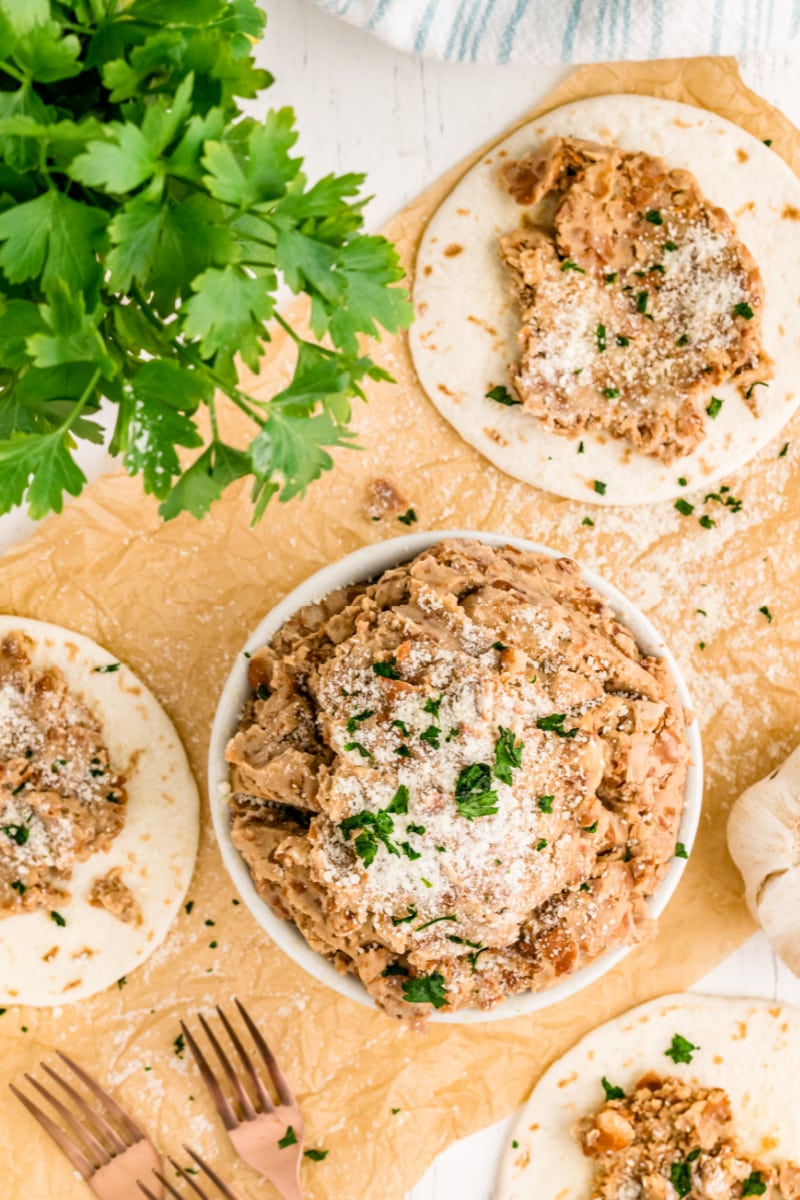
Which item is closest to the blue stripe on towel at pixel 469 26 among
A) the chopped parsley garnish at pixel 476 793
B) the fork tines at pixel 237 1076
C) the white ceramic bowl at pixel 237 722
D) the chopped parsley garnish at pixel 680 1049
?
the white ceramic bowl at pixel 237 722

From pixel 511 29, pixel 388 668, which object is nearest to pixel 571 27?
pixel 511 29

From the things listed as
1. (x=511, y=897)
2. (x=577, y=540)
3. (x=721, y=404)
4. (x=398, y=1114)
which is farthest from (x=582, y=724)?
(x=398, y=1114)

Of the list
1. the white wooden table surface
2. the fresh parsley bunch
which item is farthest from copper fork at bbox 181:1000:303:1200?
the fresh parsley bunch

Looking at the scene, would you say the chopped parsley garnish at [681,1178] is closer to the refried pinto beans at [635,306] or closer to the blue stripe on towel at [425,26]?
the refried pinto beans at [635,306]

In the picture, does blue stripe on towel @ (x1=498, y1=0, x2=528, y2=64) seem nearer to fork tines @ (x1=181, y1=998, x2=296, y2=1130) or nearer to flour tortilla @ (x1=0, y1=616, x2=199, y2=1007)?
flour tortilla @ (x1=0, y1=616, x2=199, y2=1007)

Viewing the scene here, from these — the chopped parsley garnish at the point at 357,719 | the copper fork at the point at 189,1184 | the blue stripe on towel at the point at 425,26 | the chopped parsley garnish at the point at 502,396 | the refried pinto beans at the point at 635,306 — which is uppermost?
the blue stripe on towel at the point at 425,26

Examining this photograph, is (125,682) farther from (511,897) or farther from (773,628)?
(773,628)
